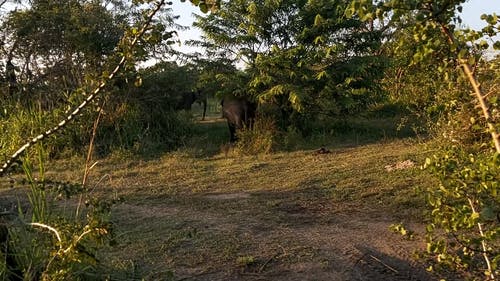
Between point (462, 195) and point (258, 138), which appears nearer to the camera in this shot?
point (462, 195)

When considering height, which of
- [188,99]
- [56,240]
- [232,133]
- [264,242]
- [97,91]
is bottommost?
[264,242]

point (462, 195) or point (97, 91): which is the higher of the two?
point (97, 91)

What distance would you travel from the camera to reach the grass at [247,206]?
3.83 meters

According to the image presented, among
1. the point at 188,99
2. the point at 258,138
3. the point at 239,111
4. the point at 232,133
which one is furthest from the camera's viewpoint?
the point at 188,99

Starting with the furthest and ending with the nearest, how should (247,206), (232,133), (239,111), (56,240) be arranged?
(232,133) < (239,111) < (247,206) < (56,240)


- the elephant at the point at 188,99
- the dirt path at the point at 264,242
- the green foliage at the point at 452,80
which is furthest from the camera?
the elephant at the point at 188,99

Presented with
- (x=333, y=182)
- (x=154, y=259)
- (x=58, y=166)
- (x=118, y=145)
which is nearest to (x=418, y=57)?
(x=154, y=259)

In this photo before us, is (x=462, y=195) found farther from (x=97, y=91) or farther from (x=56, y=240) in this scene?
(x=56, y=240)

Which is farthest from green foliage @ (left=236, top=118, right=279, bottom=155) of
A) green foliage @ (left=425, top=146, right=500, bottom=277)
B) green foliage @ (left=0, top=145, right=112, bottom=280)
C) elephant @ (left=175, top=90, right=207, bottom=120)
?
green foliage @ (left=425, top=146, right=500, bottom=277)

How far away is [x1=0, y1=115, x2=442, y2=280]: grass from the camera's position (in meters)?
3.83

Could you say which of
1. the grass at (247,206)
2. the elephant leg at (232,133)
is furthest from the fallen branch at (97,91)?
the elephant leg at (232,133)

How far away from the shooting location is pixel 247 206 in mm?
5375

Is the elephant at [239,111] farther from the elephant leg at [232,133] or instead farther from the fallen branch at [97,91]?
the fallen branch at [97,91]

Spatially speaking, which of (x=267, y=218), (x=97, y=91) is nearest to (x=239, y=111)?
(x=267, y=218)
